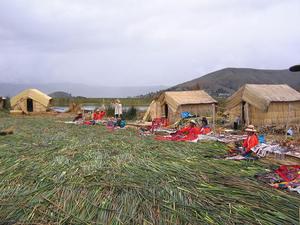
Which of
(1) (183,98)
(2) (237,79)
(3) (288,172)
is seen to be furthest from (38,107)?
(3) (288,172)

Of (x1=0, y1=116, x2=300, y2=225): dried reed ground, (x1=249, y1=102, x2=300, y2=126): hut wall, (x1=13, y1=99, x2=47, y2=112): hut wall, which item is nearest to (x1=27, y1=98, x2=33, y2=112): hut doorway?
(x1=13, y1=99, x2=47, y2=112): hut wall

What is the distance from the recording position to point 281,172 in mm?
5395

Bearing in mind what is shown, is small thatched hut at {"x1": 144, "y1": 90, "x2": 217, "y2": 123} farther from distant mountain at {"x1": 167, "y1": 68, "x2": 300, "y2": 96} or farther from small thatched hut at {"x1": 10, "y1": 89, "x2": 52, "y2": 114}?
distant mountain at {"x1": 167, "y1": 68, "x2": 300, "y2": 96}

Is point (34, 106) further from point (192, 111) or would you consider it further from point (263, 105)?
point (263, 105)

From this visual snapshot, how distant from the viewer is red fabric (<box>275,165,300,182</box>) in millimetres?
5105

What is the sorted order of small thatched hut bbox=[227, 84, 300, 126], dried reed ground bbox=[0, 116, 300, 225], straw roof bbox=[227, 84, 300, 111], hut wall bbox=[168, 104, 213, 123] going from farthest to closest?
Result: hut wall bbox=[168, 104, 213, 123]
small thatched hut bbox=[227, 84, 300, 126]
straw roof bbox=[227, 84, 300, 111]
dried reed ground bbox=[0, 116, 300, 225]

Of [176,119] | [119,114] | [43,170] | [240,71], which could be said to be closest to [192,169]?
[43,170]

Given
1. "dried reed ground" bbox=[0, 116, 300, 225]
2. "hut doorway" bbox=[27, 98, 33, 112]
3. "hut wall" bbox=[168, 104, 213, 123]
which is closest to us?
"dried reed ground" bbox=[0, 116, 300, 225]

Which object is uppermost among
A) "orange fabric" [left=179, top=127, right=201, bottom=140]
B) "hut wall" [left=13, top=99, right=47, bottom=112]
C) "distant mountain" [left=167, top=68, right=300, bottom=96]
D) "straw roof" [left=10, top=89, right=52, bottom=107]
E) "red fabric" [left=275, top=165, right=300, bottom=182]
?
"distant mountain" [left=167, top=68, right=300, bottom=96]

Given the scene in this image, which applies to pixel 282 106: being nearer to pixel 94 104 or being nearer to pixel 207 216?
pixel 207 216

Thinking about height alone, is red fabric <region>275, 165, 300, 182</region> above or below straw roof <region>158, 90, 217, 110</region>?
below

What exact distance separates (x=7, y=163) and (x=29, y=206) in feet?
6.78

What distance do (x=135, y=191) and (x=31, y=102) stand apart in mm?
21599

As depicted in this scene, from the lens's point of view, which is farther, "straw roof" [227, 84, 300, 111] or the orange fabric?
"straw roof" [227, 84, 300, 111]
